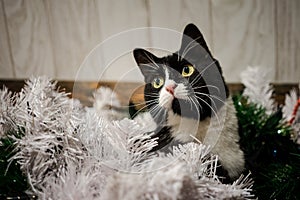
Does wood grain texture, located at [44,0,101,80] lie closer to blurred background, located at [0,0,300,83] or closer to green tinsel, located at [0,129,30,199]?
blurred background, located at [0,0,300,83]

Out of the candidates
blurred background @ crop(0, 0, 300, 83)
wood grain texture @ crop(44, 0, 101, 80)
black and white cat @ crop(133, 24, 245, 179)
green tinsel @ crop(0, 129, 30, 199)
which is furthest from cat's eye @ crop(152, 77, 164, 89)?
wood grain texture @ crop(44, 0, 101, 80)

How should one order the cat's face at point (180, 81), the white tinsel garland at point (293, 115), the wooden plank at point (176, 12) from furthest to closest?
1. the wooden plank at point (176, 12)
2. the white tinsel garland at point (293, 115)
3. the cat's face at point (180, 81)

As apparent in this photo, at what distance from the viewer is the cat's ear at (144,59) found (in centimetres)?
44

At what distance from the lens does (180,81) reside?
1.46 ft

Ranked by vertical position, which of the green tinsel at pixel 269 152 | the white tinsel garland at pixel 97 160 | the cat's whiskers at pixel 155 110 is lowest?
the green tinsel at pixel 269 152

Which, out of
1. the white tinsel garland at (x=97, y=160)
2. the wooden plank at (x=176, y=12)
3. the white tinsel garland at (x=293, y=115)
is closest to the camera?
the white tinsel garland at (x=97, y=160)

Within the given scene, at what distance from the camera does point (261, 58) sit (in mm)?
985

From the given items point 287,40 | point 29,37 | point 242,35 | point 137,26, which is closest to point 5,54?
point 29,37

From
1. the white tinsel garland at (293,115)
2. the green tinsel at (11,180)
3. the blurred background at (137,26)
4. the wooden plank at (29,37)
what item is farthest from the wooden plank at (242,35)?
the green tinsel at (11,180)

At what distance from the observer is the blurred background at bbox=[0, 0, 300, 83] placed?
83cm

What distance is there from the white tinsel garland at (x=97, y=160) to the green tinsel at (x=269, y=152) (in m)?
0.13

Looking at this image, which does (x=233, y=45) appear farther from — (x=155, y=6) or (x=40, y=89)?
(x=40, y=89)

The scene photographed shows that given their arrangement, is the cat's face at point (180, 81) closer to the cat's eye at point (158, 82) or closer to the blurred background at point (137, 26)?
the cat's eye at point (158, 82)

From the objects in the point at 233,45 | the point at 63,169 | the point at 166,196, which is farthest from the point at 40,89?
the point at 233,45
